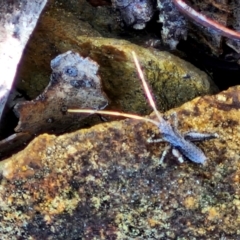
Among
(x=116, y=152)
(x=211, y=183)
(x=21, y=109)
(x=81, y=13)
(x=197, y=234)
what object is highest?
(x=81, y=13)

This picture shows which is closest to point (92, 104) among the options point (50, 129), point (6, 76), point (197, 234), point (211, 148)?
point (50, 129)

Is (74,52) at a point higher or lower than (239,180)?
higher

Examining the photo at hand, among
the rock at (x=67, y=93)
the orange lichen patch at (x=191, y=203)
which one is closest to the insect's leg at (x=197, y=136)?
the orange lichen patch at (x=191, y=203)

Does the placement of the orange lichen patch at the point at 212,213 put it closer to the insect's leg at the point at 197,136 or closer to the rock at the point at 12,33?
the insect's leg at the point at 197,136

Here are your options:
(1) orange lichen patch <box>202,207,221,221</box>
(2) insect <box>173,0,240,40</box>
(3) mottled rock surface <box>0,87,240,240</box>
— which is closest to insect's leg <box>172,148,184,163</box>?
(3) mottled rock surface <box>0,87,240,240</box>

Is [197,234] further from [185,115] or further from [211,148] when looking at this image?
[185,115]
